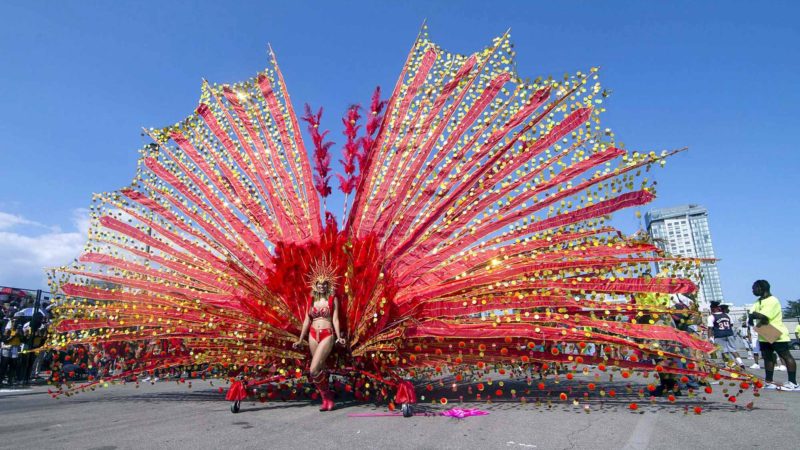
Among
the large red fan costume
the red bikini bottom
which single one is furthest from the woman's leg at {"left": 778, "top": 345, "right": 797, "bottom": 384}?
the red bikini bottom

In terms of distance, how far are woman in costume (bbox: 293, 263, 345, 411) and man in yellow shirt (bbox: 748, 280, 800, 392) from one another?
614 centimetres

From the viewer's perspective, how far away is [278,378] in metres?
4.95

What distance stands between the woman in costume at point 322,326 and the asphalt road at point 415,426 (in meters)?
0.36

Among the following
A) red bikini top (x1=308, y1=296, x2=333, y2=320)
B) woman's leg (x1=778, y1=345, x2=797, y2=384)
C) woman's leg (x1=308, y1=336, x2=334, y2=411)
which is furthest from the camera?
woman's leg (x1=778, y1=345, x2=797, y2=384)

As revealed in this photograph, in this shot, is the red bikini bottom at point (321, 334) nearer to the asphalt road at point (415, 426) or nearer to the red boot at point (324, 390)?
the red boot at point (324, 390)

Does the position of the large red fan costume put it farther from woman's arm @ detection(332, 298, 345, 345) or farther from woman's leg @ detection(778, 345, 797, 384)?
woman's leg @ detection(778, 345, 797, 384)

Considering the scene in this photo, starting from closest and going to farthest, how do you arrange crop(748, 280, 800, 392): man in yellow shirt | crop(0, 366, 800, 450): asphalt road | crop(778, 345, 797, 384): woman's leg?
crop(0, 366, 800, 450): asphalt road
crop(778, 345, 797, 384): woman's leg
crop(748, 280, 800, 392): man in yellow shirt

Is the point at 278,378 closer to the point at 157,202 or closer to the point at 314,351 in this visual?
the point at 314,351

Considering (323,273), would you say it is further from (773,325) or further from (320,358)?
(773,325)

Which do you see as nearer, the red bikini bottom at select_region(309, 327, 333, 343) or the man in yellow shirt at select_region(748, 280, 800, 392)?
the red bikini bottom at select_region(309, 327, 333, 343)

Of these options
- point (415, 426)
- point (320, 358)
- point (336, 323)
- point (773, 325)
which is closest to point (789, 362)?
point (773, 325)

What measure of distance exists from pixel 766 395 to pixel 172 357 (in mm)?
7496

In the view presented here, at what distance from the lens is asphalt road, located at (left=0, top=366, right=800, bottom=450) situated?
343 centimetres

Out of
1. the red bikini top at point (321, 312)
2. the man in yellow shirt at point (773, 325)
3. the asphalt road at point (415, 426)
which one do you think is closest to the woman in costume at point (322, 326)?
the red bikini top at point (321, 312)
